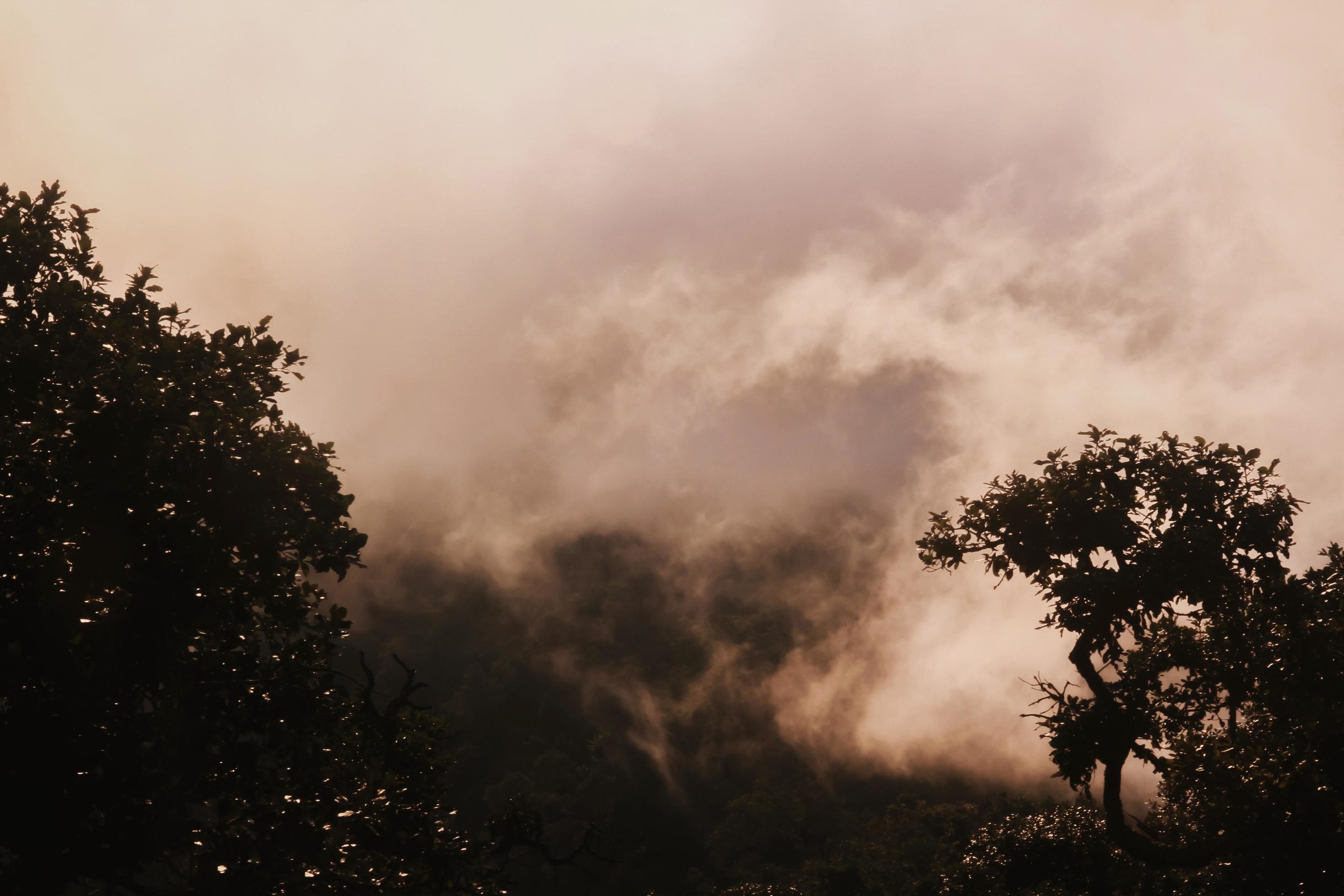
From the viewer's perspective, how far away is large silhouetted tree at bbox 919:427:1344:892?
18.5m

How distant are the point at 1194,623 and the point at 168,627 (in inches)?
911

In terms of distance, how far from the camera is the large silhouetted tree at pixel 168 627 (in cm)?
1418

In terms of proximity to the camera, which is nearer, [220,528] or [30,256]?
[220,528]

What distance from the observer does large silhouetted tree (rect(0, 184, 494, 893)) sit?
1418cm

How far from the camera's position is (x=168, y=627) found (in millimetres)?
15016

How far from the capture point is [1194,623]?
22.2 m

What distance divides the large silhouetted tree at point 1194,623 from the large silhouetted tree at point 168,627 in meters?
14.3

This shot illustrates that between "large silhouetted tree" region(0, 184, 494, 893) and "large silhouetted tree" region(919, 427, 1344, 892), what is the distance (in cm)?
1425

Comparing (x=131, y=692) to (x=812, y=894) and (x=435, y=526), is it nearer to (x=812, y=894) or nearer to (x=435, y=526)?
(x=812, y=894)

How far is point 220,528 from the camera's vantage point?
615 inches

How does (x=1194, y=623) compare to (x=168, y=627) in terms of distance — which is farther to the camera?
(x=1194, y=623)

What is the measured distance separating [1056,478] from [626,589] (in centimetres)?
12939

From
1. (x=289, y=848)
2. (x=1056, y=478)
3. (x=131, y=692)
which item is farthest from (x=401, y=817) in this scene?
(x=1056, y=478)

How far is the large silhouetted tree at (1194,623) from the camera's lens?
18.5 m
